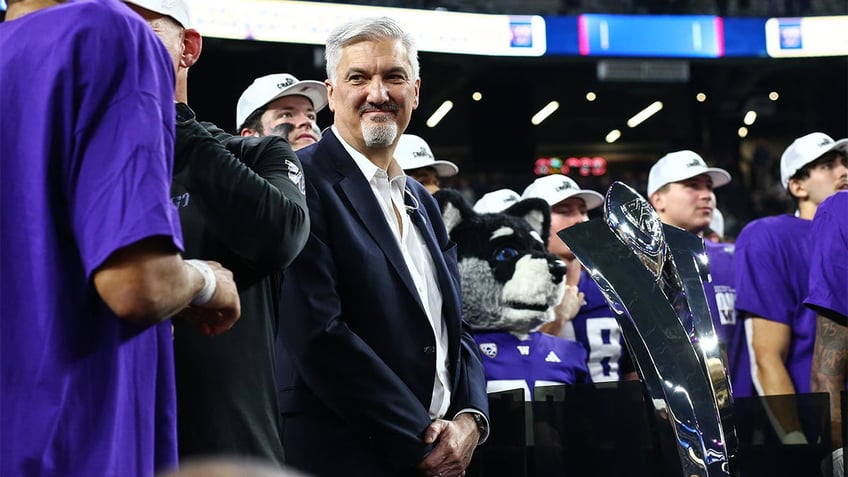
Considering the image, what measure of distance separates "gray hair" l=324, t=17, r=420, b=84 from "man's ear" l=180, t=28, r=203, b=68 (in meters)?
0.65

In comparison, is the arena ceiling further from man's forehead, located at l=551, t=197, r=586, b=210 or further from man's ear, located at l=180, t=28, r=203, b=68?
man's ear, located at l=180, t=28, r=203, b=68

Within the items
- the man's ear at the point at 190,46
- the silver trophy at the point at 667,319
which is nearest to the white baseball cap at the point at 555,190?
the silver trophy at the point at 667,319

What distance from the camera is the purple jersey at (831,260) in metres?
3.39

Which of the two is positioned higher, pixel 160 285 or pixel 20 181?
pixel 20 181

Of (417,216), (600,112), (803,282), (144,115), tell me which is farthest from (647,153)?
(144,115)

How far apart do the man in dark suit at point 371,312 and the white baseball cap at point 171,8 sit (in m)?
0.63

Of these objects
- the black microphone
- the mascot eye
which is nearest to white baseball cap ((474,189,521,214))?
the mascot eye

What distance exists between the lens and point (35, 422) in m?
1.26

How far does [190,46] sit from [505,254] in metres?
1.78

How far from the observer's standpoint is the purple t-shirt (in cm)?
127

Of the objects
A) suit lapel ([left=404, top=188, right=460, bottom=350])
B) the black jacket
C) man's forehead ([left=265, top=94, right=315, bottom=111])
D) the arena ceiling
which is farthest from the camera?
the arena ceiling

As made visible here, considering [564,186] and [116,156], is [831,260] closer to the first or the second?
[564,186]

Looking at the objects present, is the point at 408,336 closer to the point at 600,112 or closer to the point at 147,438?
the point at 147,438

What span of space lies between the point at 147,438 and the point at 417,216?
1295mm
